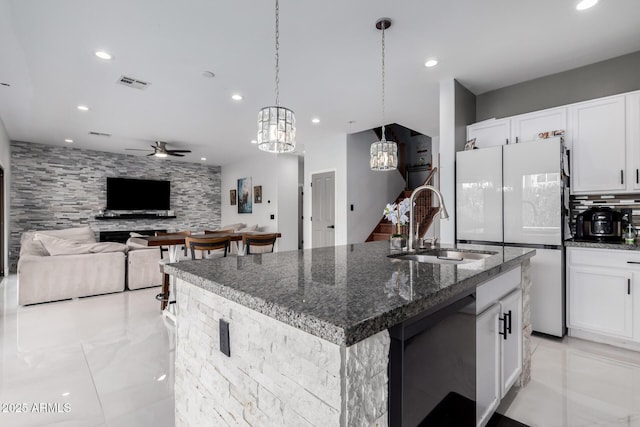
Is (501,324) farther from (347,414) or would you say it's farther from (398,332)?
(347,414)

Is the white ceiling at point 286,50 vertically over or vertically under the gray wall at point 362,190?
over

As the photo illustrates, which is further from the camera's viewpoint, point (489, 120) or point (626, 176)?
point (489, 120)

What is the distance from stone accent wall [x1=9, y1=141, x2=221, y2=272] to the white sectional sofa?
283 centimetres

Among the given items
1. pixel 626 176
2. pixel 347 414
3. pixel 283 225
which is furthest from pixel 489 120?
pixel 283 225

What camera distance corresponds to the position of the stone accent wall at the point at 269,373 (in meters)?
0.74

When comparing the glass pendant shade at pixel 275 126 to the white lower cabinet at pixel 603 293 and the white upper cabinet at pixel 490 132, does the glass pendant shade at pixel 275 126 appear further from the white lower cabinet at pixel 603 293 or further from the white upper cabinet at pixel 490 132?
the white lower cabinet at pixel 603 293

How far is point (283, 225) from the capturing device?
7758 mm

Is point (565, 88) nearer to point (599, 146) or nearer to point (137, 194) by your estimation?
point (599, 146)

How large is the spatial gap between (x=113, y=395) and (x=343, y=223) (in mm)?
4357

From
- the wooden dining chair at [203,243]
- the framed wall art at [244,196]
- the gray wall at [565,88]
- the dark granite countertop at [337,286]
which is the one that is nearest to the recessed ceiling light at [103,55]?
the wooden dining chair at [203,243]

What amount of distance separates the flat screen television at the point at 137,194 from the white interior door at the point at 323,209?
4.48 metres

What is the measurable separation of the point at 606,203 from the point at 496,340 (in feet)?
8.69

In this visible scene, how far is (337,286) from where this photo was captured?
3.52 ft

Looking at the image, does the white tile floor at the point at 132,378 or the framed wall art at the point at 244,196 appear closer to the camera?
the white tile floor at the point at 132,378
